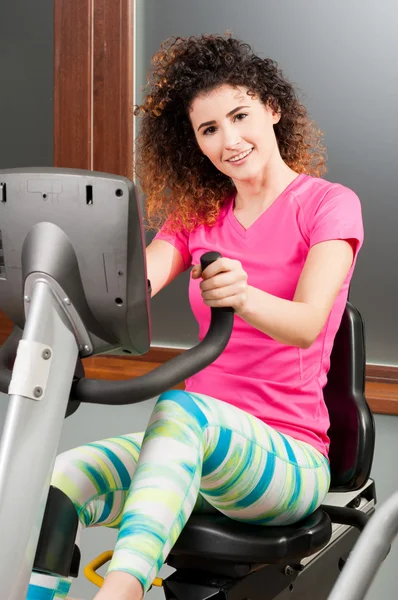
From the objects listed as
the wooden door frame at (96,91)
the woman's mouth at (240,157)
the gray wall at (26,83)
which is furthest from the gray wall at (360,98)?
the woman's mouth at (240,157)

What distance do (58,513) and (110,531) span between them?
135cm

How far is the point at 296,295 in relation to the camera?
1.38 m

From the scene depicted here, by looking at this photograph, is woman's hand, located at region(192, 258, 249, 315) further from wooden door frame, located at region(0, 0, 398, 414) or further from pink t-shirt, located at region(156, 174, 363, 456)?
wooden door frame, located at region(0, 0, 398, 414)

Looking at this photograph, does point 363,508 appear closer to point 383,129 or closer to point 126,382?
point 126,382

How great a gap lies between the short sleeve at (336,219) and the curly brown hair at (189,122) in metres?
0.21

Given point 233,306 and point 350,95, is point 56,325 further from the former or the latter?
point 350,95

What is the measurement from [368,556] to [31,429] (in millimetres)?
409

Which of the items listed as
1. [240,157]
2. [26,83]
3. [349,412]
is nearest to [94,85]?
[26,83]

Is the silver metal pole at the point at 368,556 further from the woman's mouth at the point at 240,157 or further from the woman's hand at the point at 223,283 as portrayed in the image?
the woman's mouth at the point at 240,157

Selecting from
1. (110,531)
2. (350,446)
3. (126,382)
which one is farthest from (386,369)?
(126,382)

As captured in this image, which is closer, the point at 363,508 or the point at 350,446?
the point at 350,446

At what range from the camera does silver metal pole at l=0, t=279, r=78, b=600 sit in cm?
93

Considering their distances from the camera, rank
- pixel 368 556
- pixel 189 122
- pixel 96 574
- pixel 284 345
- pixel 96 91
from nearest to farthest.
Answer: pixel 368 556, pixel 96 574, pixel 284 345, pixel 189 122, pixel 96 91

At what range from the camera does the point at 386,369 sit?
7.37 feet
